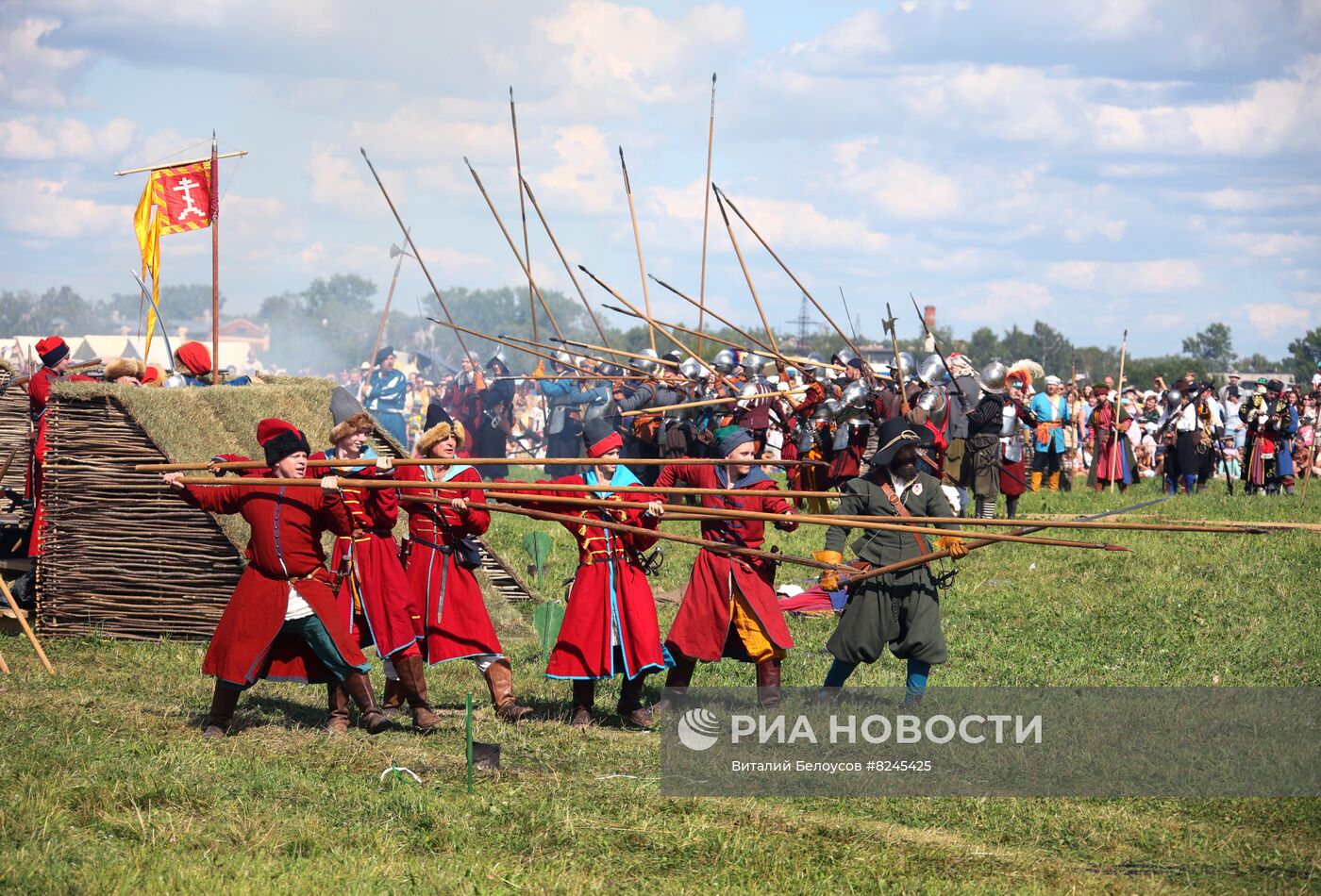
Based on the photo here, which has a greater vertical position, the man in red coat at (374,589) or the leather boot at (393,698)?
the man in red coat at (374,589)

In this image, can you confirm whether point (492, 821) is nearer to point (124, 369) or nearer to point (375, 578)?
point (375, 578)

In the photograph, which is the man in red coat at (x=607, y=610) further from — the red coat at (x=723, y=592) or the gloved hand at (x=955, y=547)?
the gloved hand at (x=955, y=547)

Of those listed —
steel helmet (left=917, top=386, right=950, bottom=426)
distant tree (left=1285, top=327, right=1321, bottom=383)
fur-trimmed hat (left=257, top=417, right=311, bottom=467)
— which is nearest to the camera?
fur-trimmed hat (left=257, top=417, right=311, bottom=467)

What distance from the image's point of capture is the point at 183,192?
11812mm

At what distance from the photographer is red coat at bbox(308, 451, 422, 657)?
7.39m

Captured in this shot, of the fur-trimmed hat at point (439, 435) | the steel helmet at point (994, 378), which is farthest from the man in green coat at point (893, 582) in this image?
the steel helmet at point (994, 378)

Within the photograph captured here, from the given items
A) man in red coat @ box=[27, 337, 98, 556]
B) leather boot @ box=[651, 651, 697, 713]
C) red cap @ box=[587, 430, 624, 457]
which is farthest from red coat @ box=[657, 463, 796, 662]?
man in red coat @ box=[27, 337, 98, 556]

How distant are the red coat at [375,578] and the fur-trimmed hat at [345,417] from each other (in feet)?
0.52

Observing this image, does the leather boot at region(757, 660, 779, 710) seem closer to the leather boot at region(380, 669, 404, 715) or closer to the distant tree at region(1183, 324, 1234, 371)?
the leather boot at region(380, 669, 404, 715)

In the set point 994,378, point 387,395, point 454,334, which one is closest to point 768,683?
point 994,378

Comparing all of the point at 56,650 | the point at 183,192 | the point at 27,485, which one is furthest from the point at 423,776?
the point at 183,192

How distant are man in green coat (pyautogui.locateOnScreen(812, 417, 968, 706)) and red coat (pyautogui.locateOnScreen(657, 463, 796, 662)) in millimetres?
350

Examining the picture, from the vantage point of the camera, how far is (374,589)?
295 inches

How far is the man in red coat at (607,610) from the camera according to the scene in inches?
294
